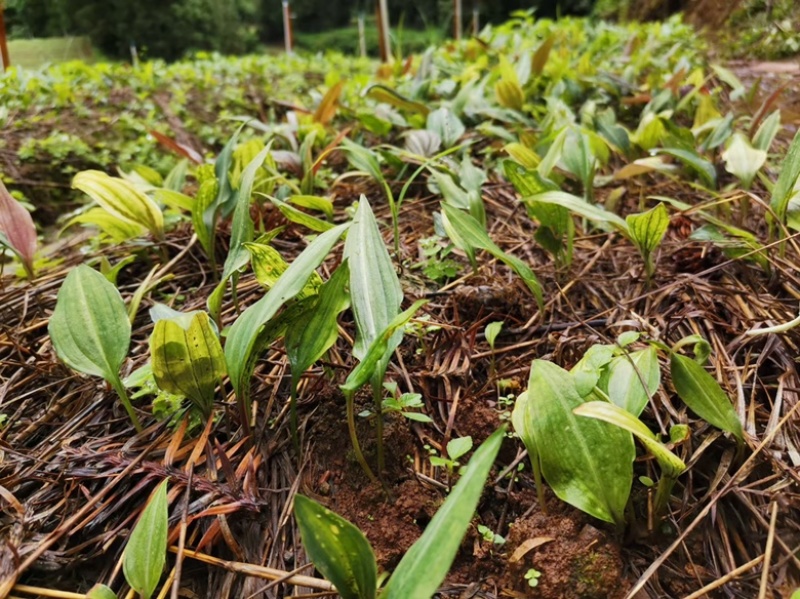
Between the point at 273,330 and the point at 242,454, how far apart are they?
0.22 m

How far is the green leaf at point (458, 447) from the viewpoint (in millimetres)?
793

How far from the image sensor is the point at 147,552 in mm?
659

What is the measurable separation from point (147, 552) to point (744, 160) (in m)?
1.54

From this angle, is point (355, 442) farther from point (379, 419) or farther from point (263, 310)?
point (263, 310)

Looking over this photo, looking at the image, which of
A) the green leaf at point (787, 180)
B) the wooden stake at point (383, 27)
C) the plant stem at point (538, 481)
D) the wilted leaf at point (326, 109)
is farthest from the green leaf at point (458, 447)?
the wooden stake at point (383, 27)

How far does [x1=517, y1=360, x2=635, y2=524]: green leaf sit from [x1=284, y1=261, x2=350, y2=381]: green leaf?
0.32m

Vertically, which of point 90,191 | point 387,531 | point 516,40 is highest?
point 516,40

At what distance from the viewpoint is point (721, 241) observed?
3.64 feet

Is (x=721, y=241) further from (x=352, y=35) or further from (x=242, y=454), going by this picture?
(x=352, y=35)

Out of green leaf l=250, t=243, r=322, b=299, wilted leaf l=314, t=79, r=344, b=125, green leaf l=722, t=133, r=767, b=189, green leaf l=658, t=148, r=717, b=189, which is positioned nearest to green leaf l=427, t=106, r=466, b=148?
wilted leaf l=314, t=79, r=344, b=125

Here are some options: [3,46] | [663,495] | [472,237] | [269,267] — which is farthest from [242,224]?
[3,46]

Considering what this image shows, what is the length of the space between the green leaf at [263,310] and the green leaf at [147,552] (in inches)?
8.0

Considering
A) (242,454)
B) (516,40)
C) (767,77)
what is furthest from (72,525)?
(516,40)

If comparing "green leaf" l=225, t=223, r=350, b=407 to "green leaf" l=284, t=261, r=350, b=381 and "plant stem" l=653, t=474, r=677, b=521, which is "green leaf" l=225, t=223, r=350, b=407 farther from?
"plant stem" l=653, t=474, r=677, b=521
